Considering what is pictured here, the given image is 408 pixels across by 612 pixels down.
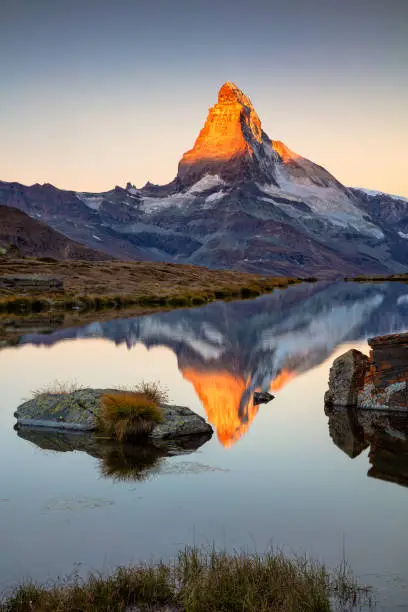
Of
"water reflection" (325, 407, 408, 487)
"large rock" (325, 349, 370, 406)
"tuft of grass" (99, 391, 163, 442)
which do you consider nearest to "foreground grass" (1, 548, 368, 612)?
"water reflection" (325, 407, 408, 487)

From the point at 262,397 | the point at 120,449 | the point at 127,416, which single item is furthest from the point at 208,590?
the point at 262,397

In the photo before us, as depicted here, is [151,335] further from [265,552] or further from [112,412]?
[265,552]

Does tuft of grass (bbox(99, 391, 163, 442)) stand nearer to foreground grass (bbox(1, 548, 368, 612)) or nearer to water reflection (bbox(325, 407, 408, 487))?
water reflection (bbox(325, 407, 408, 487))

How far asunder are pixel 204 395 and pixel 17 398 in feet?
18.9

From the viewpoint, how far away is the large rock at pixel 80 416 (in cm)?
1661

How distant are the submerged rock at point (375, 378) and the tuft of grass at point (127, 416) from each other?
6.11 metres

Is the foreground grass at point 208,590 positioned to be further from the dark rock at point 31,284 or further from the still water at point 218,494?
the dark rock at point 31,284

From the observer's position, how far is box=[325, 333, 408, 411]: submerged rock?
64.1 feet

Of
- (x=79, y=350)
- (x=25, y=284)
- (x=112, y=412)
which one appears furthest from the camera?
(x=25, y=284)

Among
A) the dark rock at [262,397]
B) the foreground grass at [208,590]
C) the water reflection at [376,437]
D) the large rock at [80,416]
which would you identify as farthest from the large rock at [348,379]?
the foreground grass at [208,590]

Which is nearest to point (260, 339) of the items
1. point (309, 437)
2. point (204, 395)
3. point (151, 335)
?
point (151, 335)

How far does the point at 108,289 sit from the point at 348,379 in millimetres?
63592

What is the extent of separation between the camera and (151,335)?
4175 centimetres

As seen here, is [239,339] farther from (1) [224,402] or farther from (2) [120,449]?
(2) [120,449]
